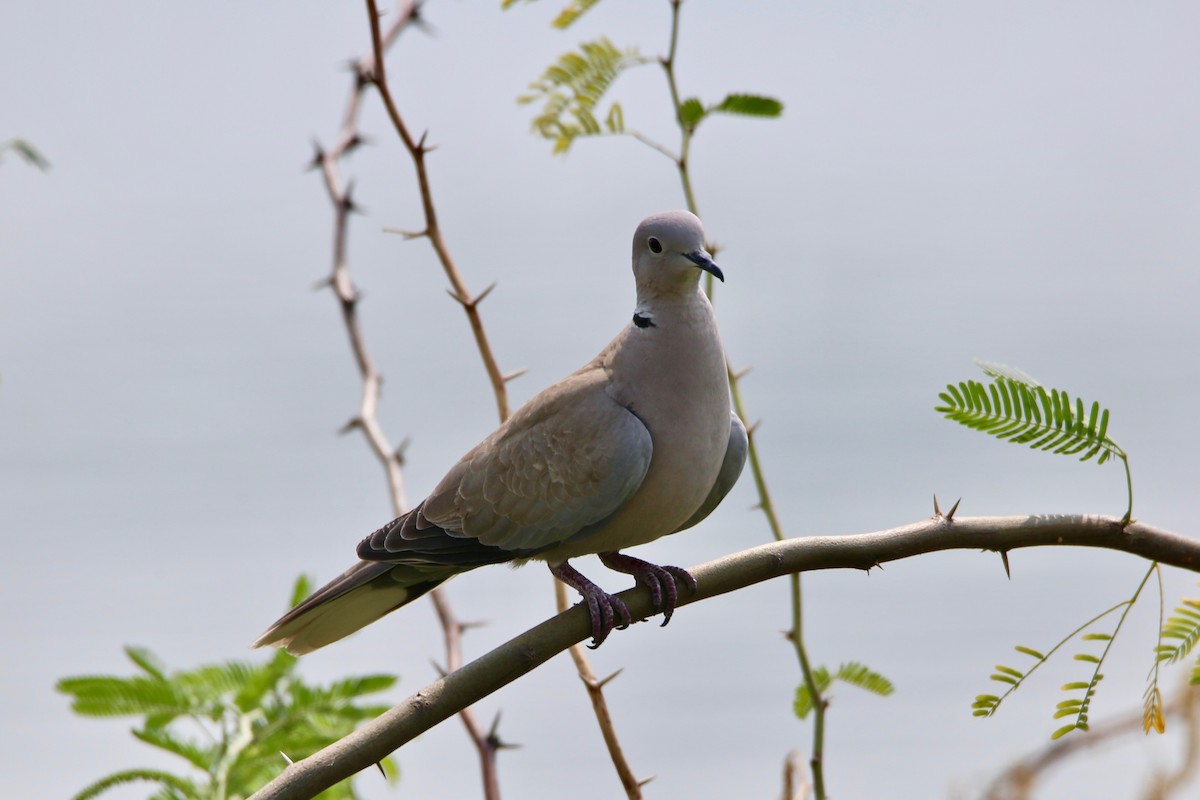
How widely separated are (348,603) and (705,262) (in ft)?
3.82

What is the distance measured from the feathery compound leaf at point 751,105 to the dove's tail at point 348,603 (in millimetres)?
1260

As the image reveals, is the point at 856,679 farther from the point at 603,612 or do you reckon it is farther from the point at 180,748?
the point at 180,748

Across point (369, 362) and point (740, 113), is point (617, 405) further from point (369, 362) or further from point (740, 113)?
point (369, 362)

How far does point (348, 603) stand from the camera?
114 inches

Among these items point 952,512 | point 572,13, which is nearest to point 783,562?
point 952,512

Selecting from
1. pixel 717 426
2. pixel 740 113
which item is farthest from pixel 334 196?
pixel 717 426

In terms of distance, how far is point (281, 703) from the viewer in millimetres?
3113

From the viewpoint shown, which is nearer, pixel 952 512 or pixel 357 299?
pixel 952 512

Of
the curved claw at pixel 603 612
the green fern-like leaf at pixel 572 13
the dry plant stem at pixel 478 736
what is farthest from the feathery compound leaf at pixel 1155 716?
the green fern-like leaf at pixel 572 13

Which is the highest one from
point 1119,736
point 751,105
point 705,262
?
point 751,105

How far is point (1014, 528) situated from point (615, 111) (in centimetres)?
146

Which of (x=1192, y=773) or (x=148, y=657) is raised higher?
(x=148, y=657)

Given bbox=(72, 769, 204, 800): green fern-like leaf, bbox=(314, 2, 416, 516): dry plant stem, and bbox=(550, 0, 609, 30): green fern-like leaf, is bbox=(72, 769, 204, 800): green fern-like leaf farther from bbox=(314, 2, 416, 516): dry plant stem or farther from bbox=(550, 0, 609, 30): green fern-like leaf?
bbox=(550, 0, 609, 30): green fern-like leaf

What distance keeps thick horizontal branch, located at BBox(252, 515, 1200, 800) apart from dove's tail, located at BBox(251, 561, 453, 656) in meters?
0.90
